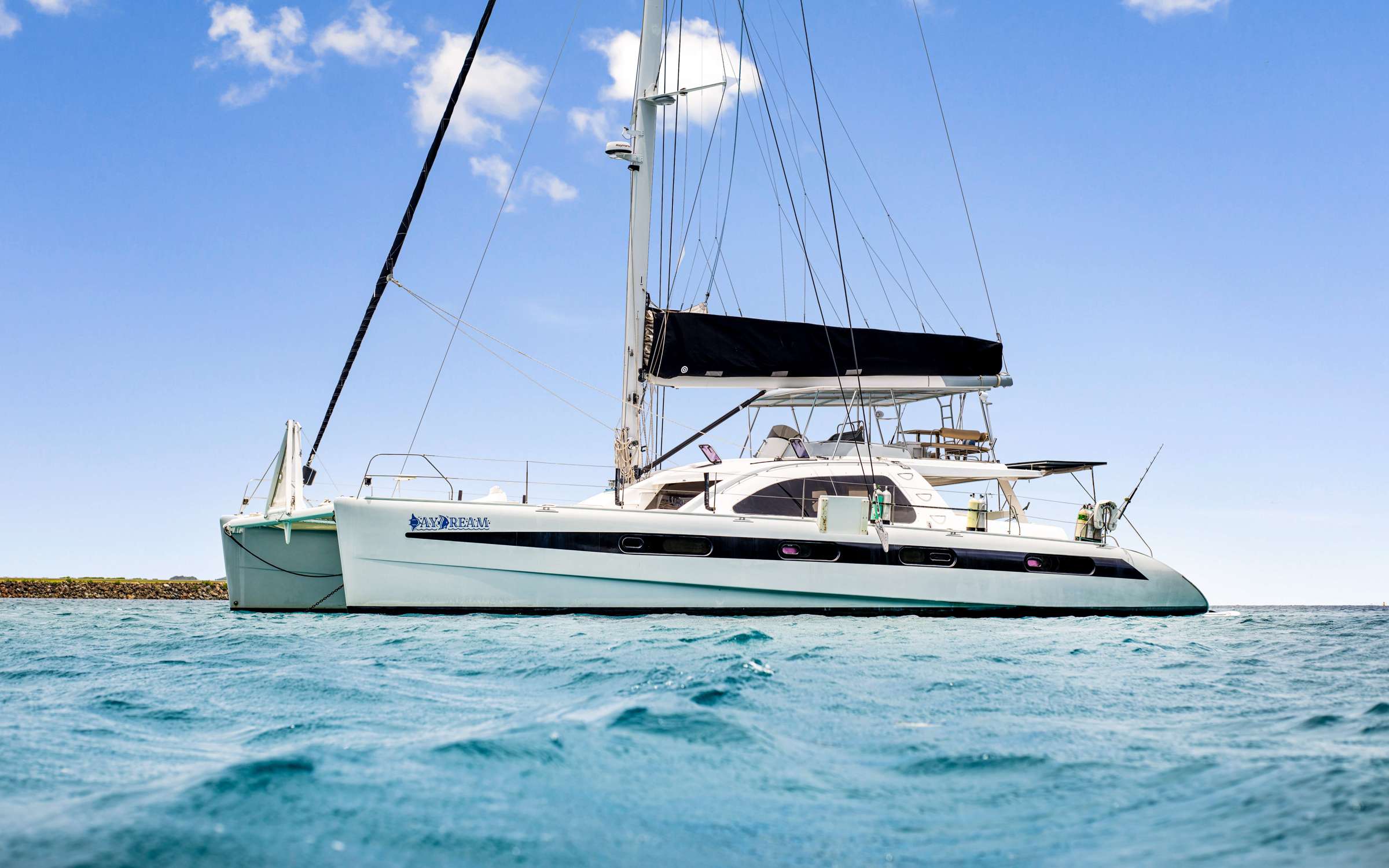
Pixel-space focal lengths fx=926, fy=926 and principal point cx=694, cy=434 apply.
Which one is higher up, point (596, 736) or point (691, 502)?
point (691, 502)

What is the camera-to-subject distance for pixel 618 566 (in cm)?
1221

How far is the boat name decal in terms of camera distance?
12.0m

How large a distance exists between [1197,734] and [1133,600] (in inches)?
433

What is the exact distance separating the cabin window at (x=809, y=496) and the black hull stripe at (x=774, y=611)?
1.34 meters

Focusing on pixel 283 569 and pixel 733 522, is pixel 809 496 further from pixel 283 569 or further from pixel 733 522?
pixel 283 569

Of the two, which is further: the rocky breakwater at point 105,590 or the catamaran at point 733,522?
the rocky breakwater at point 105,590

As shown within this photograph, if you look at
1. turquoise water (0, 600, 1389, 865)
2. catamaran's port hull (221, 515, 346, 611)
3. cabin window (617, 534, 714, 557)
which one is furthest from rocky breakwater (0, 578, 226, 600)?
turquoise water (0, 600, 1389, 865)

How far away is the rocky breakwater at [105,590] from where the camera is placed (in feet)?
93.8

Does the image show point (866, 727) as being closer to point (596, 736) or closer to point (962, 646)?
point (596, 736)

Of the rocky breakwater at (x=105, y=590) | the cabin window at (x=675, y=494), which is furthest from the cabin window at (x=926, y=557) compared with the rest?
the rocky breakwater at (x=105, y=590)

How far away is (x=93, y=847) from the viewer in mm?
2783

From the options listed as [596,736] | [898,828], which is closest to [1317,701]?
[898,828]

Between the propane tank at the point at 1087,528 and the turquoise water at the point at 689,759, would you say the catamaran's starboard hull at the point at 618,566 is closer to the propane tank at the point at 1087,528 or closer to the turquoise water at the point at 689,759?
the propane tank at the point at 1087,528

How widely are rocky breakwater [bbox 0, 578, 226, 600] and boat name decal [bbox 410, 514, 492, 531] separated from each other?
2001 centimetres
